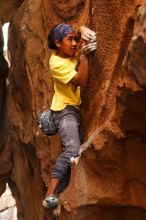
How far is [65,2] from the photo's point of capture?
5.51m

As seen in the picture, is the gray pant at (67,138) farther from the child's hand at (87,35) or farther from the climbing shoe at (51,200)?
the child's hand at (87,35)

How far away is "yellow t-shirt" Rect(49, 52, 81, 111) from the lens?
4.59 m

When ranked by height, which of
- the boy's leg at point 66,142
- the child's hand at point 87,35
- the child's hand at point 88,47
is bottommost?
the boy's leg at point 66,142

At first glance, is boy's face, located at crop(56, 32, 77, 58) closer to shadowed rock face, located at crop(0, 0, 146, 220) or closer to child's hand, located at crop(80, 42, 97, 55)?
child's hand, located at crop(80, 42, 97, 55)

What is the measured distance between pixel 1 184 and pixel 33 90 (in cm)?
308

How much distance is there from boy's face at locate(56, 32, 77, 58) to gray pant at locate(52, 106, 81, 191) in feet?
1.46

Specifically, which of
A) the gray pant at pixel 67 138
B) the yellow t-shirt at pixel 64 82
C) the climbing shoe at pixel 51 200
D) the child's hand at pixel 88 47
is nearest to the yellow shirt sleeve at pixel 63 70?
the yellow t-shirt at pixel 64 82

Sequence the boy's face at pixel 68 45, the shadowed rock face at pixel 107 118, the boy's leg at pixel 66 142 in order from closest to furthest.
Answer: the shadowed rock face at pixel 107 118 < the boy's leg at pixel 66 142 < the boy's face at pixel 68 45

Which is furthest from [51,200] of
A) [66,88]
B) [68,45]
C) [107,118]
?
[68,45]

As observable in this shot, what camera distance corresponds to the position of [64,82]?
4.61 meters

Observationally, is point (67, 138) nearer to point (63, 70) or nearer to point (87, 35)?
point (63, 70)

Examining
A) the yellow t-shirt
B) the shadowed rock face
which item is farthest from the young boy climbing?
the shadowed rock face

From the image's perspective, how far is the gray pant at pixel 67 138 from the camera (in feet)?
14.9

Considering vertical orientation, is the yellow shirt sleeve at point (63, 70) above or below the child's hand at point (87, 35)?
below
